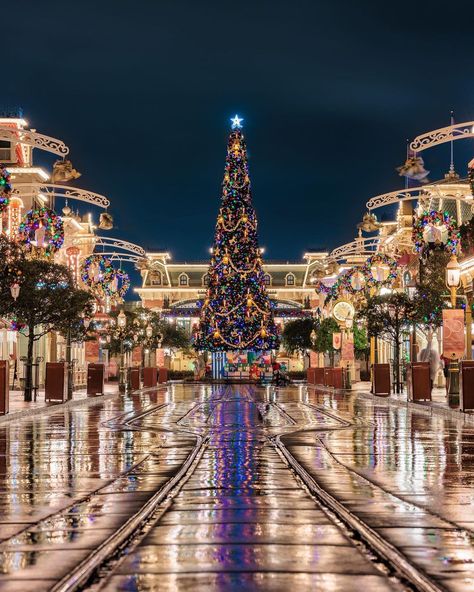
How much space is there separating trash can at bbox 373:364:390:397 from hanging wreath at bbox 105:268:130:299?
1534 cm

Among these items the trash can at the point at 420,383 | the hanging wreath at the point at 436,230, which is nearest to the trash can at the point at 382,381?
the trash can at the point at 420,383

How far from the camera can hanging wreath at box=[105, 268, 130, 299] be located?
5984 cm

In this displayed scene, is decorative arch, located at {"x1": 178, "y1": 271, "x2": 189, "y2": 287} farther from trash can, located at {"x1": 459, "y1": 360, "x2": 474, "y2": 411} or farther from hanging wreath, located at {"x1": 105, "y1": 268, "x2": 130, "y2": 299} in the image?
trash can, located at {"x1": 459, "y1": 360, "x2": 474, "y2": 411}

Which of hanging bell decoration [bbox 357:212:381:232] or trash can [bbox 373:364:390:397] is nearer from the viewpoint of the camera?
hanging bell decoration [bbox 357:212:381:232]

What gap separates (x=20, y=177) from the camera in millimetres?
75375

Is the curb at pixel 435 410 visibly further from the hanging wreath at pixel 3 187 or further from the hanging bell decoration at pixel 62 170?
the hanging wreath at pixel 3 187

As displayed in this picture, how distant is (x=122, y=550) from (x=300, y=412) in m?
28.1

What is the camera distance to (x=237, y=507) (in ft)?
37.6

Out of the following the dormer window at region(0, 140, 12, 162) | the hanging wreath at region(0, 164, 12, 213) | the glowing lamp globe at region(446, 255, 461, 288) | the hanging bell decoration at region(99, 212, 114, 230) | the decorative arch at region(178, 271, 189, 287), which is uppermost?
the decorative arch at region(178, 271, 189, 287)

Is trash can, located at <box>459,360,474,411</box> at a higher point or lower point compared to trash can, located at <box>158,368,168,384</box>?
lower

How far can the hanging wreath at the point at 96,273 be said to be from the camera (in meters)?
56.9

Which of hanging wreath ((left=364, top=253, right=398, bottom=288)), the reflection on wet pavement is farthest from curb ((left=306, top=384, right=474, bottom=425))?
the reflection on wet pavement

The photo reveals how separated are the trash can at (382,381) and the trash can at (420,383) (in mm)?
9292

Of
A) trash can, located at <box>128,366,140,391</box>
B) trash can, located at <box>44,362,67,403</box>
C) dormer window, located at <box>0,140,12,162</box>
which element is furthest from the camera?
dormer window, located at <box>0,140,12,162</box>
